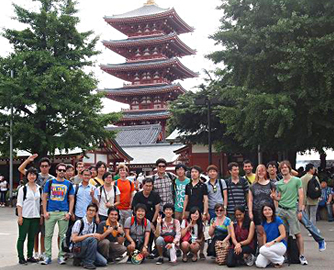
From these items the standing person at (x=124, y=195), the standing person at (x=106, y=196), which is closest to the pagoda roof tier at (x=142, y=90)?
the standing person at (x=124, y=195)

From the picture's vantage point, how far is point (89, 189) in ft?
27.3

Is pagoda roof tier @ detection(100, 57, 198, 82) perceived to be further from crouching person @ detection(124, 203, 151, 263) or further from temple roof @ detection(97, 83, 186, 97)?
crouching person @ detection(124, 203, 151, 263)

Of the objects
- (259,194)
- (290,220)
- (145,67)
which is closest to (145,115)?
(145,67)

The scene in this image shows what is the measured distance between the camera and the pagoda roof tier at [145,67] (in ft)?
136

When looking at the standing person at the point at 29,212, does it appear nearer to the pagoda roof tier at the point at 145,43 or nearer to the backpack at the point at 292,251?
the backpack at the point at 292,251

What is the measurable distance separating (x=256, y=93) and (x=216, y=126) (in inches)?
395

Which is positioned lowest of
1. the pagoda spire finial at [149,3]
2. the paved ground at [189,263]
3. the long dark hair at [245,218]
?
the paved ground at [189,263]

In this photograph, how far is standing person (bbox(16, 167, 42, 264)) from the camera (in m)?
7.84

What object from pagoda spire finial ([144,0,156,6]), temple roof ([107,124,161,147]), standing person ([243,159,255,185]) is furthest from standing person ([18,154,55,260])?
pagoda spire finial ([144,0,156,6])

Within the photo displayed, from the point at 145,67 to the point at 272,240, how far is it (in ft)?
117

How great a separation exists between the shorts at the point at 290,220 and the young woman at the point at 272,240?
1.31ft

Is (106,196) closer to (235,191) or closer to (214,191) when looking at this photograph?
(214,191)

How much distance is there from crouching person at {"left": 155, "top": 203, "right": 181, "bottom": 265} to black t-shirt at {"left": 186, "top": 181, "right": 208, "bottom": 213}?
1.12 ft

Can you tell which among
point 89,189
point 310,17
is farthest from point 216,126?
point 89,189
